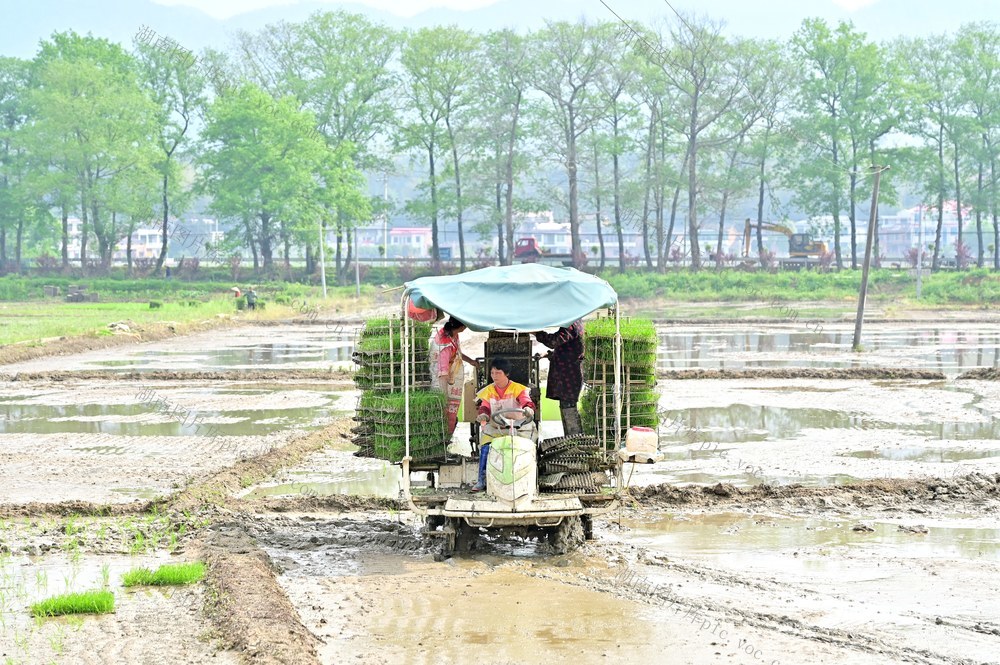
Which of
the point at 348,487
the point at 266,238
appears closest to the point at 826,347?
the point at 348,487

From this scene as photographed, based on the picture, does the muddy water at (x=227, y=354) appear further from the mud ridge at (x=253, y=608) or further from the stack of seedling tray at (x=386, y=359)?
the mud ridge at (x=253, y=608)

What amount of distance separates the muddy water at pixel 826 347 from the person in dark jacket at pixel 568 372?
17.1 metres

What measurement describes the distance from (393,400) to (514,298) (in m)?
1.60

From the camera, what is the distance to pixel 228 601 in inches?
381

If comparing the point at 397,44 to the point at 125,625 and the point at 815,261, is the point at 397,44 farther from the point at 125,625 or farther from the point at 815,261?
the point at 125,625

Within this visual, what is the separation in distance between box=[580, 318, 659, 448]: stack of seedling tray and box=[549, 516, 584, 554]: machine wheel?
0.92 metres

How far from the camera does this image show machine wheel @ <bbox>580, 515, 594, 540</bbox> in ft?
39.3

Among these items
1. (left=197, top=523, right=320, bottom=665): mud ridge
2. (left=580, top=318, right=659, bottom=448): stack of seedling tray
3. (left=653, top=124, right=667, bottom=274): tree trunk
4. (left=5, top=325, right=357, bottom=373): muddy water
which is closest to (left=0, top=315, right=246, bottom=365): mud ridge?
(left=5, top=325, right=357, bottom=373): muddy water

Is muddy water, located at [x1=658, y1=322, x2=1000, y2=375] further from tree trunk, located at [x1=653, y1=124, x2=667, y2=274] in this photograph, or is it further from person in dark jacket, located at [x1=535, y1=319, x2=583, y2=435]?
tree trunk, located at [x1=653, y1=124, x2=667, y2=274]

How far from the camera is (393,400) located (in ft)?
39.6

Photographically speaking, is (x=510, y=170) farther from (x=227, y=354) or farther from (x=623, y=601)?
(x=623, y=601)

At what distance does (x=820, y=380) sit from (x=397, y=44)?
55.5m

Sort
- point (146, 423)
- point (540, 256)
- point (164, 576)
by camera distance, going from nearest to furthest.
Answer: point (164, 576) → point (146, 423) → point (540, 256)

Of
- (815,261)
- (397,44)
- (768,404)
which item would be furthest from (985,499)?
(397,44)
